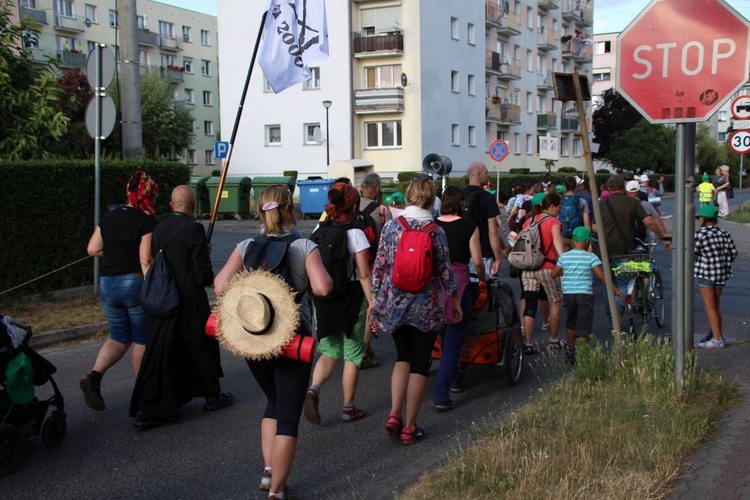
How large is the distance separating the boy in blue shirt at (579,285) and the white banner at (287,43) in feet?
12.3

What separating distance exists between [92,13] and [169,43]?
680 centimetres

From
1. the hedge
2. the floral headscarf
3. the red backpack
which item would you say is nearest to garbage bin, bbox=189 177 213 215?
the hedge

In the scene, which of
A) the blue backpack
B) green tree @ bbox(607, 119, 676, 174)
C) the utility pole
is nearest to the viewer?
the utility pole

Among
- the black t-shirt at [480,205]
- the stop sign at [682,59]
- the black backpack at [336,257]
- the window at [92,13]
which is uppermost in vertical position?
the window at [92,13]

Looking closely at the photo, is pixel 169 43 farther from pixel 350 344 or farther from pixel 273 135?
pixel 350 344

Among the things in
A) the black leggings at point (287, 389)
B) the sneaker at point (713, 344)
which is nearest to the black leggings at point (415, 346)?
the black leggings at point (287, 389)

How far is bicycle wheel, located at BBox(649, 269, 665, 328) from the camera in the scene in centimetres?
984

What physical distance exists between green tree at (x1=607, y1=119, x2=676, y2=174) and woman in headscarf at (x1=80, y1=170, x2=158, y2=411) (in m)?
64.1

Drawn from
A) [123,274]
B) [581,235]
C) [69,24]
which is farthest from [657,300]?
[69,24]

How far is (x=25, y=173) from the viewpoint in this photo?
1134cm

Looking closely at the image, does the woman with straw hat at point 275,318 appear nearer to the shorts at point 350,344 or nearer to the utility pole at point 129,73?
the shorts at point 350,344

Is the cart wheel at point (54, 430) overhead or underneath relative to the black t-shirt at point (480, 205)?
underneath

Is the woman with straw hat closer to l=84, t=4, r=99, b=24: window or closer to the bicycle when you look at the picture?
the bicycle

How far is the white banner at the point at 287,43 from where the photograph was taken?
9.34 metres
